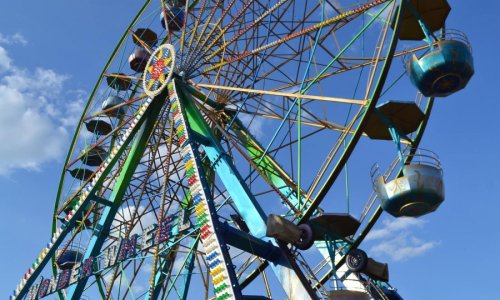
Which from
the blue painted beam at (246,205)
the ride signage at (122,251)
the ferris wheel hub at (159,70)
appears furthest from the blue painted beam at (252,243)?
the ferris wheel hub at (159,70)

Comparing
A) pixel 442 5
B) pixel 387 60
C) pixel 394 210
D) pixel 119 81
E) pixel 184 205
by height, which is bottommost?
pixel 394 210

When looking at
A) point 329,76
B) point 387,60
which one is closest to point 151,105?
point 329,76

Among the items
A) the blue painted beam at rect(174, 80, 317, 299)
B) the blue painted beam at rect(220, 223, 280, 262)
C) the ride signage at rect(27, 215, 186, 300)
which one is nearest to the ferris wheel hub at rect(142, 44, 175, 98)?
the blue painted beam at rect(174, 80, 317, 299)

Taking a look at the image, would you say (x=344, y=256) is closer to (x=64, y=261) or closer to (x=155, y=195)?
(x=155, y=195)

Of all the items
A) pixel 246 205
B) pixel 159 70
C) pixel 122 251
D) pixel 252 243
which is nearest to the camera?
pixel 252 243

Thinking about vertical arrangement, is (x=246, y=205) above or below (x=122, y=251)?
below

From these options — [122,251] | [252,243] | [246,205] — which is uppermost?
[122,251]

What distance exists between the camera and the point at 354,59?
45.2 ft

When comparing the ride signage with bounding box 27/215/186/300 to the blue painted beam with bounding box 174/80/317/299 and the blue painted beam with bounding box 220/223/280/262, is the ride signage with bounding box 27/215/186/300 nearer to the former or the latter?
the blue painted beam with bounding box 174/80/317/299

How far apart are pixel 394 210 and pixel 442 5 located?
4206 millimetres

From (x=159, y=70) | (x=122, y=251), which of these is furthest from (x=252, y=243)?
(x=159, y=70)

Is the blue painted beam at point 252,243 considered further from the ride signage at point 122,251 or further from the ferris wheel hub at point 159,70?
the ferris wheel hub at point 159,70

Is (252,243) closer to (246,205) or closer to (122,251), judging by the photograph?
(246,205)

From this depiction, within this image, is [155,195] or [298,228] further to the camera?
[155,195]
